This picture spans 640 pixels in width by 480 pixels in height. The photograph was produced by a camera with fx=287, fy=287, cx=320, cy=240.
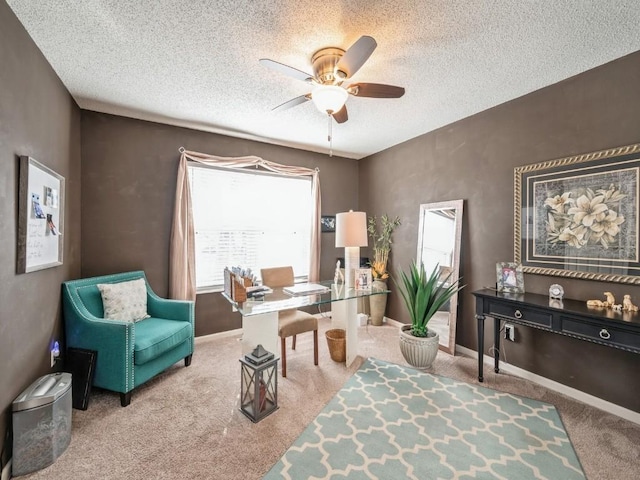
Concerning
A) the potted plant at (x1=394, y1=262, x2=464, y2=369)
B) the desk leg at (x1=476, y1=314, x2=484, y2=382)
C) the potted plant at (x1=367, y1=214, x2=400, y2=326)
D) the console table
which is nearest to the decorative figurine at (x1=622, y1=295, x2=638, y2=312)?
the console table

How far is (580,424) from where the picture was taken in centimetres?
197

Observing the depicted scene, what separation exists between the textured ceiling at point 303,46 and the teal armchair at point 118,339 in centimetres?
176

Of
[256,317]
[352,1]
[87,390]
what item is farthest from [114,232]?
[352,1]

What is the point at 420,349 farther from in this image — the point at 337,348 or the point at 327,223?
the point at 327,223

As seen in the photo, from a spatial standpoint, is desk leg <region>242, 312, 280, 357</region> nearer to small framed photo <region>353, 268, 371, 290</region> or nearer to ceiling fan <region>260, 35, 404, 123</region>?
small framed photo <region>353, 268, 371, 290</region>

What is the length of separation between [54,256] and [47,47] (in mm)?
1451

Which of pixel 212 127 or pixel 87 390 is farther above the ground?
pixel 212 127

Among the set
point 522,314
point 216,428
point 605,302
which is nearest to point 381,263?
point 522,314

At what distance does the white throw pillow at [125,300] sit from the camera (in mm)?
2506

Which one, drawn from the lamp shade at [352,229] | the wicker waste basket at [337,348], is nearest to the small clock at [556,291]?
the lamp shade at [352,229]

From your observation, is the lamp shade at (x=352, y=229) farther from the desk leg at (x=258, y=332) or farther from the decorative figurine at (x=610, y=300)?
the decorative figurine at (x=610, y=300)

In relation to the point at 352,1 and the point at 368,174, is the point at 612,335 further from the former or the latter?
the point at 368,174

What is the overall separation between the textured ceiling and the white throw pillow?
174cm

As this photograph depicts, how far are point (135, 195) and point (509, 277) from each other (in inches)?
149
